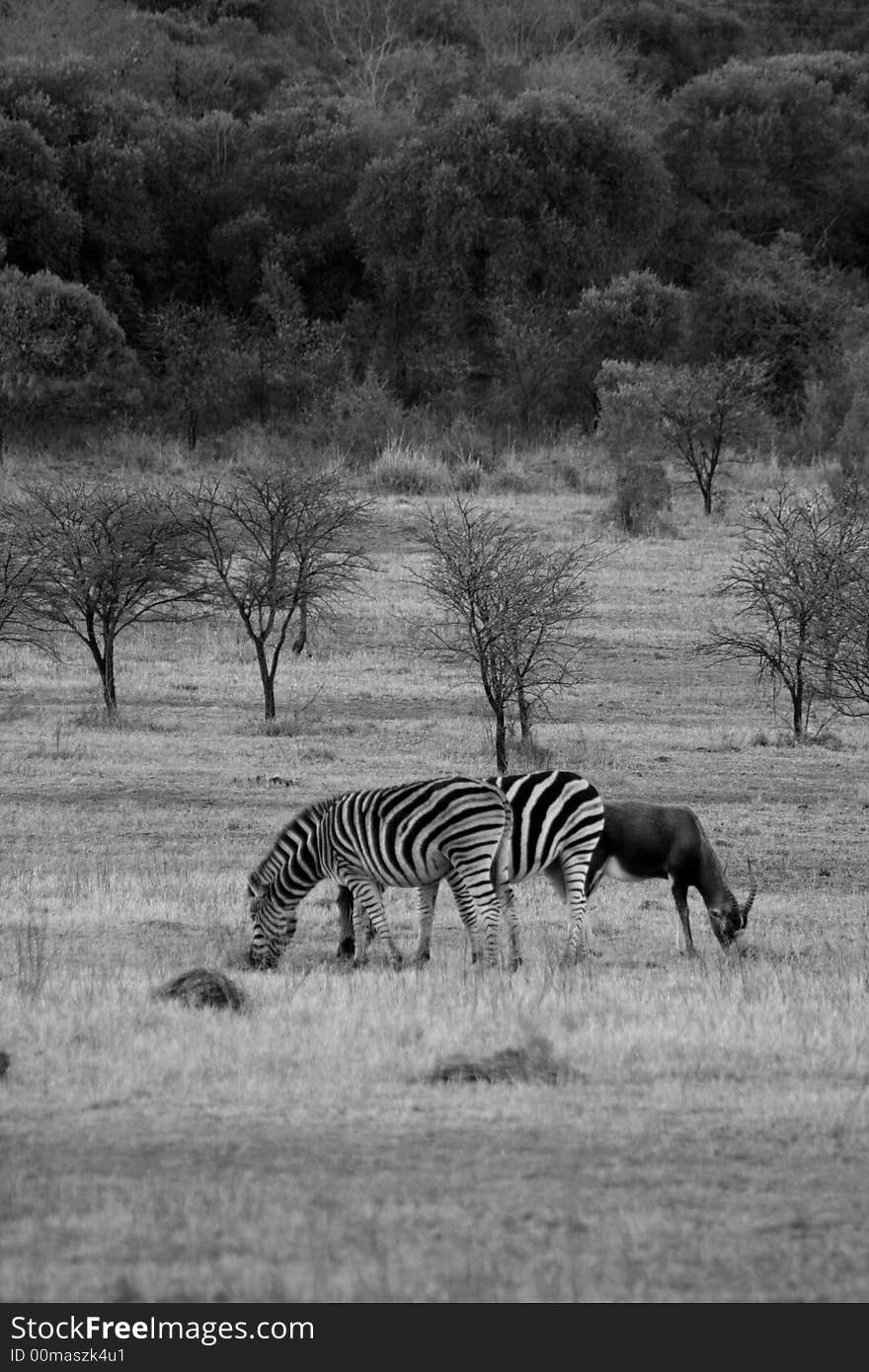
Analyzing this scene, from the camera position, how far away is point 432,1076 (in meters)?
8.59

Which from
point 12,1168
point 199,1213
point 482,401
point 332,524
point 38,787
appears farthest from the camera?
point 482,401

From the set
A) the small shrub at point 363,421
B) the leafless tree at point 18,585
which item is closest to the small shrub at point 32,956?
the leafless tree at point 18,585

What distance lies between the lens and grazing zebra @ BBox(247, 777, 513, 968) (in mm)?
12977

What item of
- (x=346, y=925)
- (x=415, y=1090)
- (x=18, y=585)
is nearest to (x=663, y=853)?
(x=346, y=925)

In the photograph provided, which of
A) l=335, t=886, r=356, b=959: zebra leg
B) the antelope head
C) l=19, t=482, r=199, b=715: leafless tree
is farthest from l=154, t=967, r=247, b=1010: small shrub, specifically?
l=19, t=482, r=199, b=715: leafless tree

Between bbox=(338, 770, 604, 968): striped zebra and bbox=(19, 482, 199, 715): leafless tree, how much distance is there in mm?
15866

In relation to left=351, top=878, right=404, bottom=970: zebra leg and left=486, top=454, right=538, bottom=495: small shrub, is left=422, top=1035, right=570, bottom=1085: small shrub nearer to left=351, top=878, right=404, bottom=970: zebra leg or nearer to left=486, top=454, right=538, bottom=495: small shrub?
left=351, top=878, right=404, bottom=970: zebra leg

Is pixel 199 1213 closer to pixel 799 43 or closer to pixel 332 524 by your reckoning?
pixel 332 524

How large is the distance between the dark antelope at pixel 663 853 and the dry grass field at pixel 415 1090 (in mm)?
528

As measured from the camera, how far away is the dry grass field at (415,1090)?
18.8 feet

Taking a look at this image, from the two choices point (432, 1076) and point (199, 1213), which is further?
point (432, 1076)

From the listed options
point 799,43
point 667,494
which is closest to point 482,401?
point 667,494

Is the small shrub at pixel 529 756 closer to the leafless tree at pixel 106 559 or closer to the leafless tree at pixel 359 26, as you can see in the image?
the leafless tree at pixel 106 559

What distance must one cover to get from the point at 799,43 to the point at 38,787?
8535 centimetres
